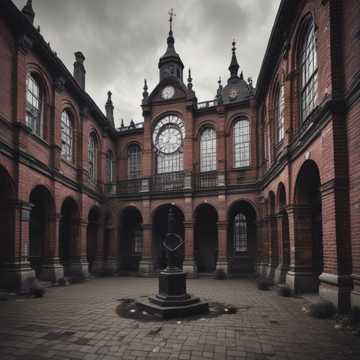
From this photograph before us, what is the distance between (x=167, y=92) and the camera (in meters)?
23.2

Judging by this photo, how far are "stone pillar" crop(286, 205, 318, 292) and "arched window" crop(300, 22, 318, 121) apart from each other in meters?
3.75

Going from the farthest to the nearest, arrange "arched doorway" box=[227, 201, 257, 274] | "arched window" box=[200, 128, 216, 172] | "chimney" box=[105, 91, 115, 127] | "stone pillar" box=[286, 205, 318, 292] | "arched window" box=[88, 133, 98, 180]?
"chimney" box=[105, 91, 115, 127]
"arched window" box=[200, 128, 216, 172]
"arched window" box=[88, 133, 98, 180]
"arched doorway" box=[227, 201, 257, 274]
"stone pillar" box=[286, 205, 318, 292]

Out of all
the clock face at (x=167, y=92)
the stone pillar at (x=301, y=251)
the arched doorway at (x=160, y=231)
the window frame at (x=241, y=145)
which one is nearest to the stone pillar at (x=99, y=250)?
the arched doorway at (x=160, y=231)

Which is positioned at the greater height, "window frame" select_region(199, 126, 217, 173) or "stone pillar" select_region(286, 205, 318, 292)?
"window frame" select_region(199, 126, 217, 173)

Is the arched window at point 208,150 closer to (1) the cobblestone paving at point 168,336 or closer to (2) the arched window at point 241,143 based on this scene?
(2) the arched window at point 241,143

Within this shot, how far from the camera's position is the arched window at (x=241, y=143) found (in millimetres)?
21172

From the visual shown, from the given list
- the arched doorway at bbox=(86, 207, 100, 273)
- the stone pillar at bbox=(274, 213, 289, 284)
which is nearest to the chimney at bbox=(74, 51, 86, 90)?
the arched doorway at bbox=(86, 207, 100, 273)

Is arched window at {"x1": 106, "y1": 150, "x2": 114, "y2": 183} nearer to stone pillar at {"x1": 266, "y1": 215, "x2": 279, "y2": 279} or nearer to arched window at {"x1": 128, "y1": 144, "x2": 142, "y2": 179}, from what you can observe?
arched window at {"x1": 128, "y1": 144, "x2": 142, "y2": 179}

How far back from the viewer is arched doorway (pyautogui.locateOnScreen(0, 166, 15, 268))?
12234mm

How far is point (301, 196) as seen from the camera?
12.1 m

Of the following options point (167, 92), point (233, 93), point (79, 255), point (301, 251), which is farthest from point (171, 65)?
point (301, 251)

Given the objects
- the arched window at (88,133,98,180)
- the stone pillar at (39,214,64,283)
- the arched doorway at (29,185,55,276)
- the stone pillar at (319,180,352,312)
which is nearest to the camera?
the stone pillar at (319,180,352,312)

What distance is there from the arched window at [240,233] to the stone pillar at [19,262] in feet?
44.3

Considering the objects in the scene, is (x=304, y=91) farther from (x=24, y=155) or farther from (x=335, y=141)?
(x=24, y=155)
